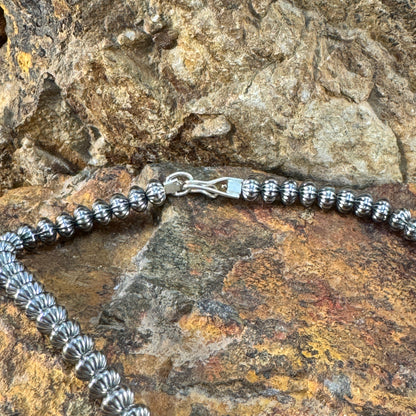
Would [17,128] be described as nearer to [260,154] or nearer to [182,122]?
[182,122]

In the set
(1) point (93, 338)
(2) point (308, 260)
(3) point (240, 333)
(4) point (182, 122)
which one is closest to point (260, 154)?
(4) point (182, 122)

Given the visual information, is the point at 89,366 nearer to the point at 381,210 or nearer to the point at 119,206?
the point at 119,206

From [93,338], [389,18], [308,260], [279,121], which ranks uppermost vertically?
[389,18]

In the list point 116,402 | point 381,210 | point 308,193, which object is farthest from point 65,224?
point 381,210

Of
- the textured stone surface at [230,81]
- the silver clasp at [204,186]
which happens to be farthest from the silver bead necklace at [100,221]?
the textured stone surface at [230,81]

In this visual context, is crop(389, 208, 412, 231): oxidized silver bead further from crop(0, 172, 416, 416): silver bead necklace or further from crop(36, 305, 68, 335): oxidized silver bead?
crop(36, 305, 68, 335): oxidized silver bead

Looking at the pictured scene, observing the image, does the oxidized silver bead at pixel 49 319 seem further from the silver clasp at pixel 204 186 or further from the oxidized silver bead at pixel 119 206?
the silver clasp at pixel 204 186
